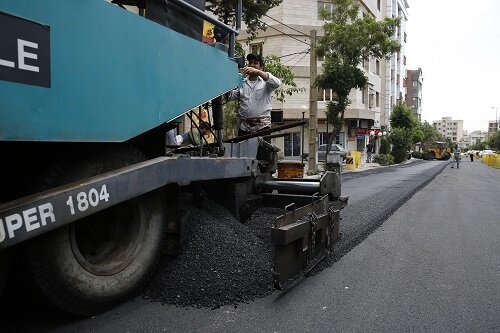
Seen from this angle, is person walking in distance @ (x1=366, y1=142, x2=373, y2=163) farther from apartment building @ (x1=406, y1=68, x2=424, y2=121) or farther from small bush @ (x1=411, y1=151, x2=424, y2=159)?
apartment building @ (x1=406, y1=68, x2=424, y2=121)

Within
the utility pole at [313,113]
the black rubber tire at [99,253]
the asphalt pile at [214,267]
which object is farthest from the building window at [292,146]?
the black rubber tire at [99,253]

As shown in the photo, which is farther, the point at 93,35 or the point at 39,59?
the point at 93,35

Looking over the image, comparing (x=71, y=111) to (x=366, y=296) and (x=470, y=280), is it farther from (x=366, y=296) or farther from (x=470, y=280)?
(x=470, y=280)

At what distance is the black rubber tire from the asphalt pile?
230mm

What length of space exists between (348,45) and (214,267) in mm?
18856

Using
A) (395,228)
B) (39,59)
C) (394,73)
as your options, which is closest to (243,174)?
(39,59)

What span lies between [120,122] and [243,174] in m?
1.67

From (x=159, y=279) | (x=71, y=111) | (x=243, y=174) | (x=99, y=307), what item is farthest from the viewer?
(x=243, y=174)

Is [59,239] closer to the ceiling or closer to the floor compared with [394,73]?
closer to the floor

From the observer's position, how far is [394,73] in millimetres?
54406

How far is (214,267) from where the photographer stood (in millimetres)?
3578

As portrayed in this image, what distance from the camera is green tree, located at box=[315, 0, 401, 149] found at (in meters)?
20.5

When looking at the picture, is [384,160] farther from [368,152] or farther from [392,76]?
[392,76]

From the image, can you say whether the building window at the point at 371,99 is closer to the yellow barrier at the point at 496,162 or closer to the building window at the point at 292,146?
the building window at the point at 292,146
